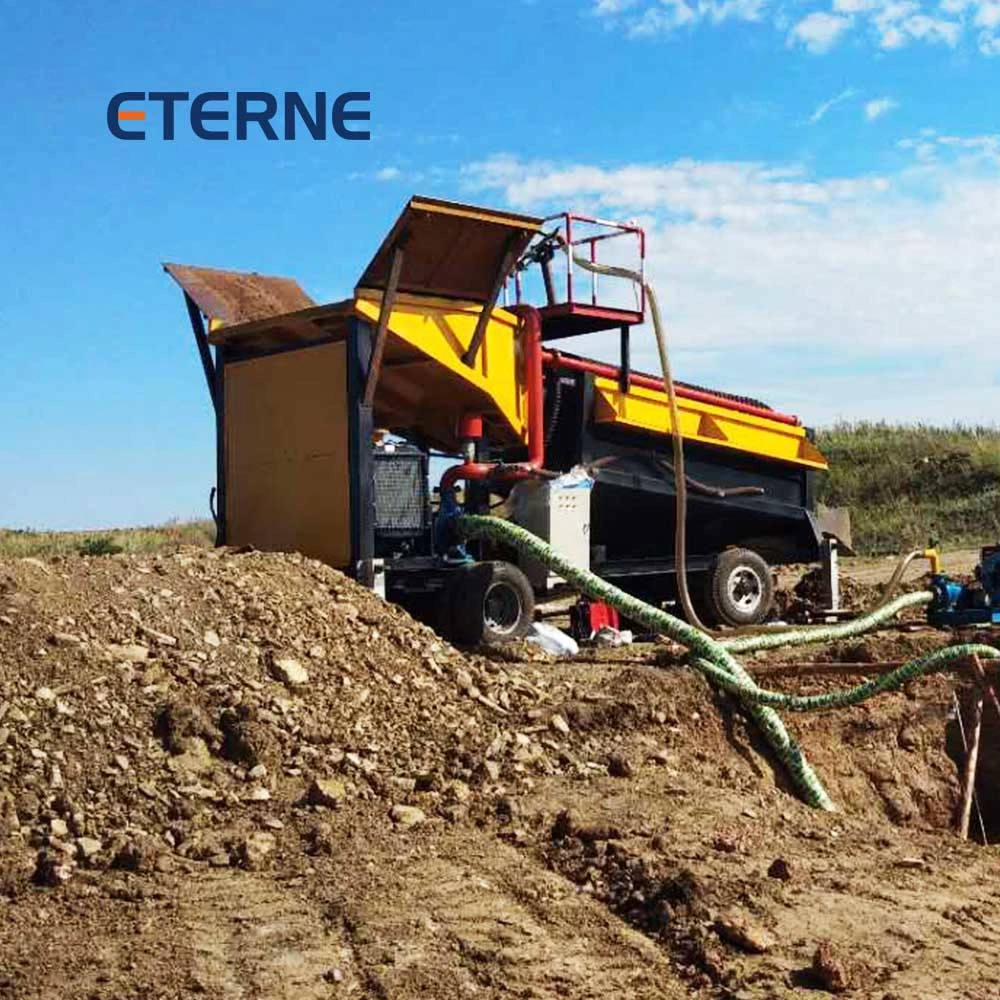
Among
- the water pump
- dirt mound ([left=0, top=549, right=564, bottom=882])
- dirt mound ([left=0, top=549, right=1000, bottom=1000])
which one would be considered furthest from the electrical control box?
the water pump

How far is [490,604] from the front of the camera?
1071cm

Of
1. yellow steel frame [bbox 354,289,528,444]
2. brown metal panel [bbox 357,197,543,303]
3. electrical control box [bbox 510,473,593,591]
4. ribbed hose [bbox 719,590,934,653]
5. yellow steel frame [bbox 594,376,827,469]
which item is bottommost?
ribbed hose [bbox 719,590,934,653]

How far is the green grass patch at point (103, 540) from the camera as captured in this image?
2286 centimetres

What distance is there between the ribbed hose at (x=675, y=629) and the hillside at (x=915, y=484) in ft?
44.3

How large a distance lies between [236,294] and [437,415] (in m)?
2.15

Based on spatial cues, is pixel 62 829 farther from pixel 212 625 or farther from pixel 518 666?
pixel 518 666

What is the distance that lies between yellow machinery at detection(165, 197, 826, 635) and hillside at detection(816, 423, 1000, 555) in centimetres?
1064

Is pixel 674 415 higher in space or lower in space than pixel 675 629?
higher

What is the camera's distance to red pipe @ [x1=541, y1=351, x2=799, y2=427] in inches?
489

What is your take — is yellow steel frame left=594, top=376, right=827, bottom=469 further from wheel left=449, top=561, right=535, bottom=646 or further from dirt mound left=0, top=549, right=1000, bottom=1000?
dirt mound left=0, top=549, right=1000, bottom=1000

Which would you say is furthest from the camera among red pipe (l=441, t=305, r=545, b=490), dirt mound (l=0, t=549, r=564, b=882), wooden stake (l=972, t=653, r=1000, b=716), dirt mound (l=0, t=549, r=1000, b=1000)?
red pipe (l=441, t=305, r=545, b=490)

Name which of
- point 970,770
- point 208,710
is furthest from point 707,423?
point 208,710

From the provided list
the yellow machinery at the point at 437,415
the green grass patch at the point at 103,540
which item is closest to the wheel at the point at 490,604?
the yellow machinery at the point at 437,415

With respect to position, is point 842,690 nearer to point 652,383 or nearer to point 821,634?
point 821,634
